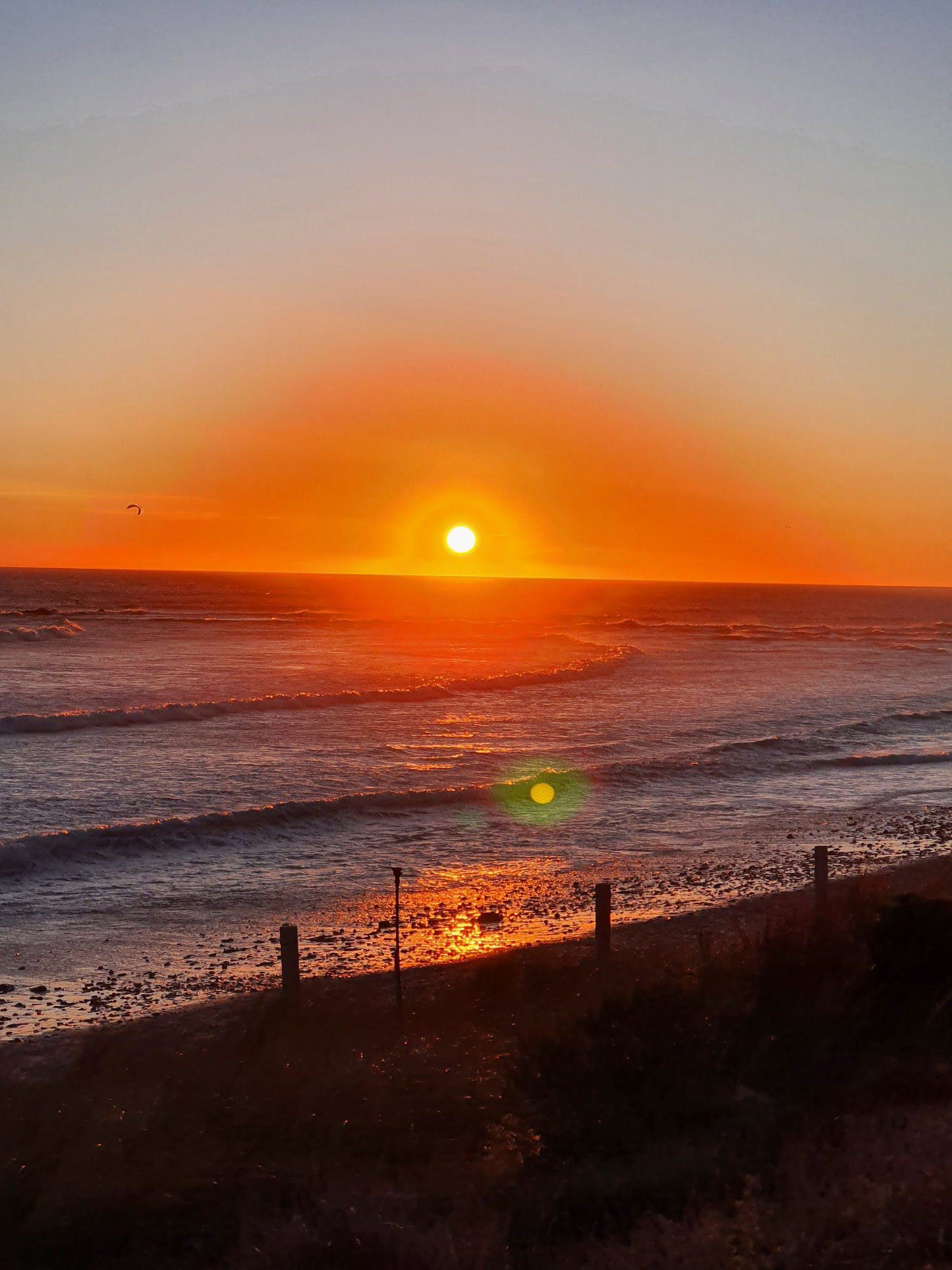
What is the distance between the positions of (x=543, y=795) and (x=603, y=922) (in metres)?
13.5

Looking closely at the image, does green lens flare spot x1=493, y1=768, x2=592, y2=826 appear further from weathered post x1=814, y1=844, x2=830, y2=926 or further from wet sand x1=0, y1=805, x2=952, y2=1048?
weathered post x1=814, y1=844, x2=830, y2=926

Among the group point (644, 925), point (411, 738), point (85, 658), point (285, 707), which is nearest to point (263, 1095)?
point (644, 925)

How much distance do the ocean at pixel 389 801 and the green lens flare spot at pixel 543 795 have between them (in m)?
0.11

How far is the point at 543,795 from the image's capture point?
26094 mm

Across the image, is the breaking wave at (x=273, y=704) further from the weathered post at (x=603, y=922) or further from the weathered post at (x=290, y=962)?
the weathered post at (x=603, y=922)

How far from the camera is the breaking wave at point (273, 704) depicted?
1395 inches

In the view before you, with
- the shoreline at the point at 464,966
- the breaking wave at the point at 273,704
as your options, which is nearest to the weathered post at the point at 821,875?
the shoreline at the point at 464,966

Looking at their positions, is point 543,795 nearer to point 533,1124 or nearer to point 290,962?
→ point 290,962

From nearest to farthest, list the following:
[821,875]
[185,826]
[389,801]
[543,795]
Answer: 1. [821,875]
2. [185,826]
3. [389,801]
4. [543,795]

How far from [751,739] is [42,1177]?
29.9 m

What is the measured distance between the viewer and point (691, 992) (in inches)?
353

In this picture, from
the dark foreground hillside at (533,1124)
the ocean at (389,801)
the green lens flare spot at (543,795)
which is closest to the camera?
the dark foreground hillside at (533,1124)

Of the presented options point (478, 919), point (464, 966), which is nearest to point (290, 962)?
point (464, 966)

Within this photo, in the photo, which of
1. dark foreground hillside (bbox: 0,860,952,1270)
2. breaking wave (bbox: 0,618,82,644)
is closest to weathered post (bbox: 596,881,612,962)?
dark foreground hillside (bbox: 0,860,952,1270)
